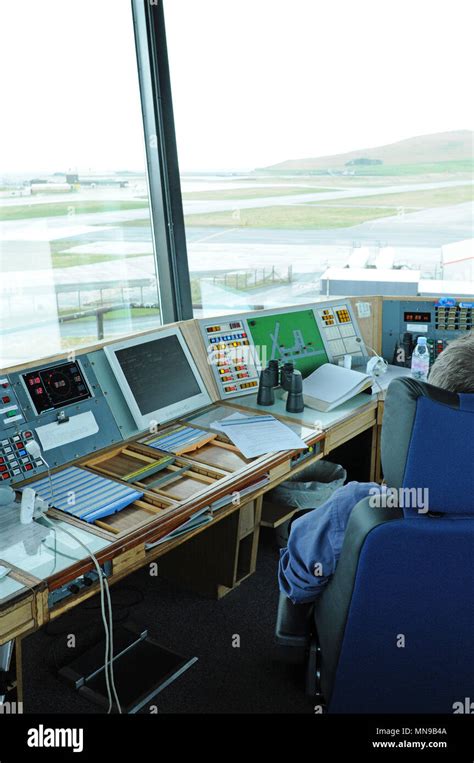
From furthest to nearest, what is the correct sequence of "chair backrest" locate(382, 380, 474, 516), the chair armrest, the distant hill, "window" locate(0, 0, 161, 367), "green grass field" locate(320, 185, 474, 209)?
"green grass field" locate(320, 185, 474, 209) → the distant hill → "window" locate(0, 0, 161, 367) → the chair armrest → "chair backrest" locate(382, 380, 474, 516)

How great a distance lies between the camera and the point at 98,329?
3.50 meters

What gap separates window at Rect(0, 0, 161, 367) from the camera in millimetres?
2863

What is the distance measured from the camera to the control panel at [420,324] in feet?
11.0

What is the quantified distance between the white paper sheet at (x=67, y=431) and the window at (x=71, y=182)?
0.40 meters

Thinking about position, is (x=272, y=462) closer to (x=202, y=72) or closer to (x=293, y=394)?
(x=293, y=394)

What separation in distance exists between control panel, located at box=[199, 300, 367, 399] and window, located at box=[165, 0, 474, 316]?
30 cm

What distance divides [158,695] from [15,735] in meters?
0.55

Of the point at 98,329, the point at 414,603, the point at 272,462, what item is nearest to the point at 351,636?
the point at 414,603

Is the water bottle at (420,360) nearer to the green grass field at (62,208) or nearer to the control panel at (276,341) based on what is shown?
the control panel at (276,341)

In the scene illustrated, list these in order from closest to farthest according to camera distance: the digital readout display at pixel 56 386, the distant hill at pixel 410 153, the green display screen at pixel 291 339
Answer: the digital readout display at pixel 56 386 < the green display screen at pixel 291 339 < the distant hill at pixel 410 153

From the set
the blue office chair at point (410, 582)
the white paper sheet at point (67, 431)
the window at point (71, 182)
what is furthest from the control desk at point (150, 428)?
the blue office chair at point (410, 582)

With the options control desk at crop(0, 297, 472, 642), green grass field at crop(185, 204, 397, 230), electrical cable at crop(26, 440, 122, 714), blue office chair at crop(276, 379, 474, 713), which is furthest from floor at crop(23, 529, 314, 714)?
green grass field at crop(185, 204, 397, 230)

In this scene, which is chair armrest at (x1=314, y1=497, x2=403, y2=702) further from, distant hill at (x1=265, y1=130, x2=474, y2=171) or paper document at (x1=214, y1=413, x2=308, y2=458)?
distant hill at (x1=265, y1=130, x2=474, y2=171)

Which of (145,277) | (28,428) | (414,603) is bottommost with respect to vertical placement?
(414,603)
